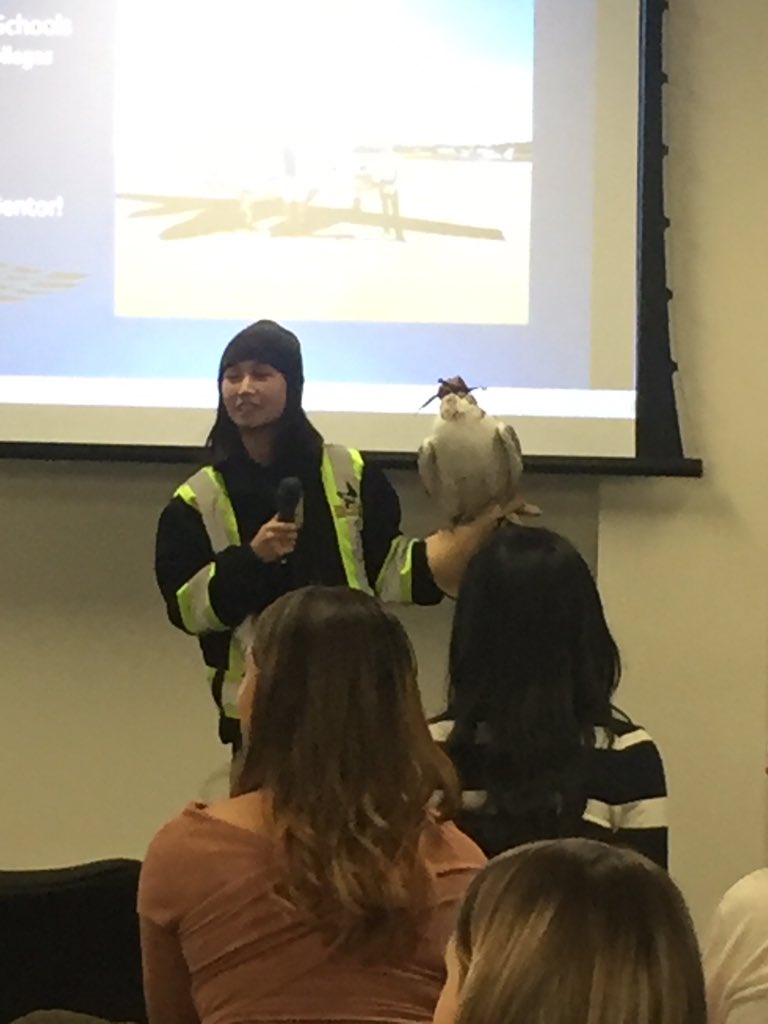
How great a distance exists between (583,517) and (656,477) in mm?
185

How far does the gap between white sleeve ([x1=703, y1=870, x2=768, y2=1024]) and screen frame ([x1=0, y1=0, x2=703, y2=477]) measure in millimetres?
1708

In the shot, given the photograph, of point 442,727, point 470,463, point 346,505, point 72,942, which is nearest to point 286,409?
point 346,505

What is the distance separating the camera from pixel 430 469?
2262mm

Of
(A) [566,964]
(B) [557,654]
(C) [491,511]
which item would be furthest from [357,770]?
(C) [491,511]

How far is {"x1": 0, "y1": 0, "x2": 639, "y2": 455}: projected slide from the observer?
2885 millimetres

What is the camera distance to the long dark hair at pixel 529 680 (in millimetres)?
1561

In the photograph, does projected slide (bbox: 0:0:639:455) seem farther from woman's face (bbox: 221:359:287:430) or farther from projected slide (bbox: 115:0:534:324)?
woman's face (bbox: 221:359:287:430)

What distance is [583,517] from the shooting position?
3051 mm

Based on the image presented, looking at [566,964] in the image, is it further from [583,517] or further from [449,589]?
[583,517]

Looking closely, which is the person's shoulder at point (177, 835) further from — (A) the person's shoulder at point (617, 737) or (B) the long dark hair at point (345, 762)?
(A) the person's shoulder at point (617, 737)

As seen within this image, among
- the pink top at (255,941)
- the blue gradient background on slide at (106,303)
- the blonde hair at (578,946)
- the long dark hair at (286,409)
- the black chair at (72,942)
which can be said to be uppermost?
the blue gradient background on slide at (106,303)

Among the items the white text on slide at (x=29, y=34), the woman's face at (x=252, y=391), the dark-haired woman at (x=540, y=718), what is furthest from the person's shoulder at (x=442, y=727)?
the white text on slide at (x=29, y=34)

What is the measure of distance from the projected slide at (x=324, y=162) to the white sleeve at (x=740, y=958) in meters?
1.80

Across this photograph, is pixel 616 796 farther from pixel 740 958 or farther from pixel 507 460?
pixel 507 460
